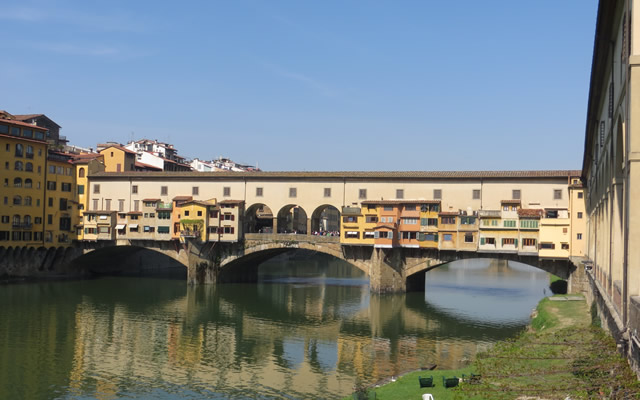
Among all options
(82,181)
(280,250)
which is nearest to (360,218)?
(280,250)

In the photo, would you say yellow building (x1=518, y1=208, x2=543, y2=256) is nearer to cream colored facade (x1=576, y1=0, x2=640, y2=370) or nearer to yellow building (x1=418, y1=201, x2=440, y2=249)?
yellow building (x1=418, y1=201, x2=440, y2=249)

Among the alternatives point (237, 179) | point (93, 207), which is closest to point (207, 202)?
point (237, 179)

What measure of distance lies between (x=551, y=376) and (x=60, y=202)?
56.5 metres

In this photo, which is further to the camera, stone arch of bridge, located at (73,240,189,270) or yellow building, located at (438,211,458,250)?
stone arch of bridge, located at (73,240,189,270)

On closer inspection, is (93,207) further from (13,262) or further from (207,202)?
(207,202)

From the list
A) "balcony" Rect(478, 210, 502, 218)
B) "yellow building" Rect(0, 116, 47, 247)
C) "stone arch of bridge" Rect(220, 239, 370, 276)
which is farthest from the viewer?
"yellow building" Rect(0, 116, 47, 247)

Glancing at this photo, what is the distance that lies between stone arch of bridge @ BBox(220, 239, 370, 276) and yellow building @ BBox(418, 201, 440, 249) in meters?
5.79

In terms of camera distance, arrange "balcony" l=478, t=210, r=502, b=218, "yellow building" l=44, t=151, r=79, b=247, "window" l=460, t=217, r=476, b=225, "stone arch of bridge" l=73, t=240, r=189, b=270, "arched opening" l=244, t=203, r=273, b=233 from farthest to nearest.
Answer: "arched opening" l=244, t=203, r=273, b=233
"yellow building" l=44, t=151, r=79, b=247
"stone arch of bridge" l=73, t=240, r=189, b=270
"window" l=460, t=217, r=476, b=225
"balcony" l=478, t=210, r=502, b=218

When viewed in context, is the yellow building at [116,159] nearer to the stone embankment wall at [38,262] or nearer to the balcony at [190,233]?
the stone embankment wall at [38,262]

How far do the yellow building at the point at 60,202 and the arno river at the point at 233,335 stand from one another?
18.5 feet

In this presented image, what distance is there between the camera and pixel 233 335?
37812 mm

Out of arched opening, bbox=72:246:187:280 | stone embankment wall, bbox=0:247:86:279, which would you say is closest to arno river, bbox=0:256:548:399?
stone embankment wall, bbox=0:247:86:279

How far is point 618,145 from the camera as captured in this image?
1662 cm

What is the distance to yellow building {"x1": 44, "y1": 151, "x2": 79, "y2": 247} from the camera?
63.2 metres
